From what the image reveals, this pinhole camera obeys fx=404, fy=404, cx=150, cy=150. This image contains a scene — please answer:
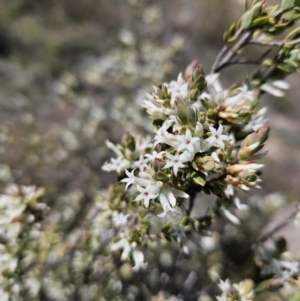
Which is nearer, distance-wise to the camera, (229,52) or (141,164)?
(141,164)

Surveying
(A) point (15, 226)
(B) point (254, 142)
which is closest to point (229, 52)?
(B) point (254, 142)

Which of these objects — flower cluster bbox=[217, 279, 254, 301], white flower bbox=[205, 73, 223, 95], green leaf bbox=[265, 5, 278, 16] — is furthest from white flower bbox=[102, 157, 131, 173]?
green leaf bbox=[265, 5, 278, 16]

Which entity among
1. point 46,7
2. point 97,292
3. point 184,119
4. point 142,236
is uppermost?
point 46,7

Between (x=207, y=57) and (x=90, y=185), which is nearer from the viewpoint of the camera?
(x=90, y=185)

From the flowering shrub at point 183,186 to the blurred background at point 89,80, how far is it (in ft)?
1.38

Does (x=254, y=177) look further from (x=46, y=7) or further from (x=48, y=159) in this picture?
(x=46, y=7)

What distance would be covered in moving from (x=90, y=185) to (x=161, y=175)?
266 centimetres

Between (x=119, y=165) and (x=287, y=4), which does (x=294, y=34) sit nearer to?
(x=287, y=4)

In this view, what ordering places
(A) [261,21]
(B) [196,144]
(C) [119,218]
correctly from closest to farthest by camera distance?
(B) [196,144] < (A) [261,21] < (C) [119,218]

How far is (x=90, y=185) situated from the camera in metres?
3.72

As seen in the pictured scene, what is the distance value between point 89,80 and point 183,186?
3325 mm

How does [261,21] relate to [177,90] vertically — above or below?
above

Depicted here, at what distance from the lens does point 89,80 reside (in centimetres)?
431

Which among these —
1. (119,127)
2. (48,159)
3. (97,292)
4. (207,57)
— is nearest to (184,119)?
(97,292)
